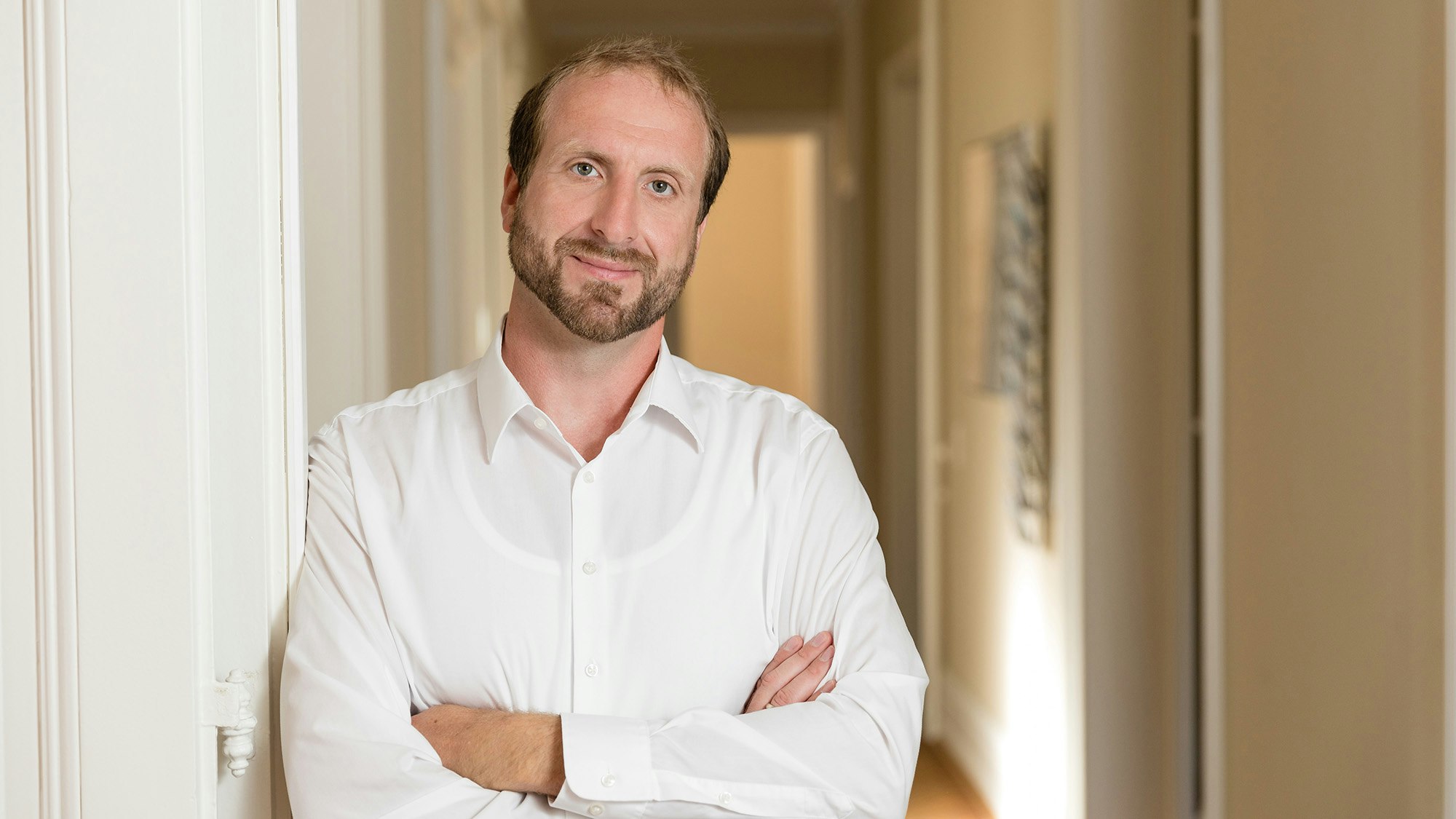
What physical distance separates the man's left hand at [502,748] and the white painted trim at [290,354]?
7.5 inches

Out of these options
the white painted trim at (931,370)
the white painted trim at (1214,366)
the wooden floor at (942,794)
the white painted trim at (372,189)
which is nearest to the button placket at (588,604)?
the white painted trim at (372,189)

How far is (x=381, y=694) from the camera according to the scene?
1.31m

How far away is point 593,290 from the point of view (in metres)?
1.38

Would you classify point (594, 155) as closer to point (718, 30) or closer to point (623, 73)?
point (623, 73)

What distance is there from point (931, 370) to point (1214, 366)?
2071 mm

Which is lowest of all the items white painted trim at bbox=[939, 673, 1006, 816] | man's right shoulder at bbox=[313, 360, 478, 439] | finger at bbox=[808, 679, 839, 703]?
white painted trim at bbox=[939, 673, 1006, 816]

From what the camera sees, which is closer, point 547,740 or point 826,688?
point 547,740

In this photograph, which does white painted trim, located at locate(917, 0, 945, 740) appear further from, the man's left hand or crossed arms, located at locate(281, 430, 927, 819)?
the man's left hand

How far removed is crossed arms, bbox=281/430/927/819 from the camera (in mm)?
1257

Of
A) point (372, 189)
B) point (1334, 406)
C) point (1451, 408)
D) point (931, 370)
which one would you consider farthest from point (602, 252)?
point (931, 370)

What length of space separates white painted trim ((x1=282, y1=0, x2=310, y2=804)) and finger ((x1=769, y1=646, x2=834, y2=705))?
0.56m

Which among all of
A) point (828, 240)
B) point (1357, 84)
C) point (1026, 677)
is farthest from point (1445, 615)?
point (828, 240)

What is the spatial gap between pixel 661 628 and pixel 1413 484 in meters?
1.05

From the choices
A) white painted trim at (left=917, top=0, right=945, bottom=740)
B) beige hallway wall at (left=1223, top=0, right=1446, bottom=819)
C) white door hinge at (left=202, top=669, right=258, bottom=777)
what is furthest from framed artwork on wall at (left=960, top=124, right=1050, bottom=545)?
white door hinge at (left=202, top=669, right=258, bottom=777)
